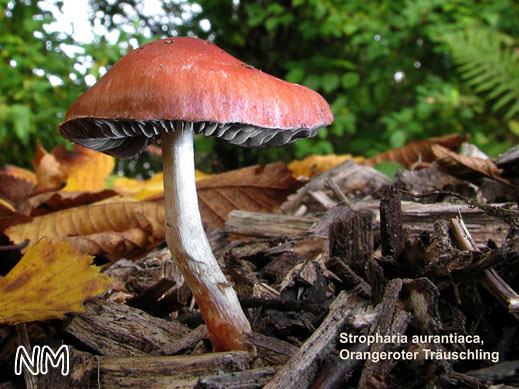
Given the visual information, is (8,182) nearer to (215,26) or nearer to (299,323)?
(299,323)

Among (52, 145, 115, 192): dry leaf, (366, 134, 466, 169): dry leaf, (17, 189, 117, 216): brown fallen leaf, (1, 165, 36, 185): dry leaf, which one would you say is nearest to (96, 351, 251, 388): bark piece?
(17, 189, 117, 216): brown fallen leaf

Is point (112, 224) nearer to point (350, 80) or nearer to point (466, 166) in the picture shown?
point (466, 166)

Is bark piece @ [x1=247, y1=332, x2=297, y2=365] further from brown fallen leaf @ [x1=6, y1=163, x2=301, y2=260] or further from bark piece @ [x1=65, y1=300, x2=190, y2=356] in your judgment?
brown fallen leaf @ [x1=6, y1=163, x2=301, y2=260]

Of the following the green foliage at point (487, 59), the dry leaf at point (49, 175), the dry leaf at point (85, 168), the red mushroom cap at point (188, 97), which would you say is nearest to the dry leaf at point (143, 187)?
the dry leaf at point (85, 168)

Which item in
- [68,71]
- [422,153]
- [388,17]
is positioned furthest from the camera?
[388,17]

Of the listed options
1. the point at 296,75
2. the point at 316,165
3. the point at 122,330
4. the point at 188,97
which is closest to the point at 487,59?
the point at 296,75

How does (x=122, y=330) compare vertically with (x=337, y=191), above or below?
below

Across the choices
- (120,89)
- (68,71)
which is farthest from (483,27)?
(120,89)
